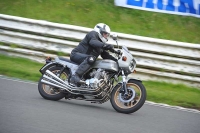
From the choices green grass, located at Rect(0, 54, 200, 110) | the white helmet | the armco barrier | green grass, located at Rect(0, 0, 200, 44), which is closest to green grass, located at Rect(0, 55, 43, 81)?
green grass, located at Rect(0, 54, 200, 110)

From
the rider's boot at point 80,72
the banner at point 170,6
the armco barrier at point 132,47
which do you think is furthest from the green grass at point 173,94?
Answer: the banner at point 170,6

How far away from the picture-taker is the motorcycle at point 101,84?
26.4ft

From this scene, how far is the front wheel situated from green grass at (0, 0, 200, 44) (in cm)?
464

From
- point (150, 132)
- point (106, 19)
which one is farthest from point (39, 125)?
point (106, 19)

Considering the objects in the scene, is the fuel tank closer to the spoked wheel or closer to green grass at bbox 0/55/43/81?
A: the spoked wheel

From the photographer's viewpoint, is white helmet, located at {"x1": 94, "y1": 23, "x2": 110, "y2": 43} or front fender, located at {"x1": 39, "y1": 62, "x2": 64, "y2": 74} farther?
front fender, located at {"x1": 39, "y1": 62, "x2": 64, "y2": 74}

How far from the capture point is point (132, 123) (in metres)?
7.16

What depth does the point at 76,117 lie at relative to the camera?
710 centimetres

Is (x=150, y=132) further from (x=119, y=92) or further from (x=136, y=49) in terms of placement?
(x=136, y=49)

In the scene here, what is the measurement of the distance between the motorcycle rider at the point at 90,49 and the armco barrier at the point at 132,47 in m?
2.62

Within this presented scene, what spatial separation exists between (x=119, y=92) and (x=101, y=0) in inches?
249

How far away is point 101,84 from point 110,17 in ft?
17.2

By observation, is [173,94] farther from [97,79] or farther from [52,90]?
[52,90]

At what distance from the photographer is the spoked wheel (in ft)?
28.4
